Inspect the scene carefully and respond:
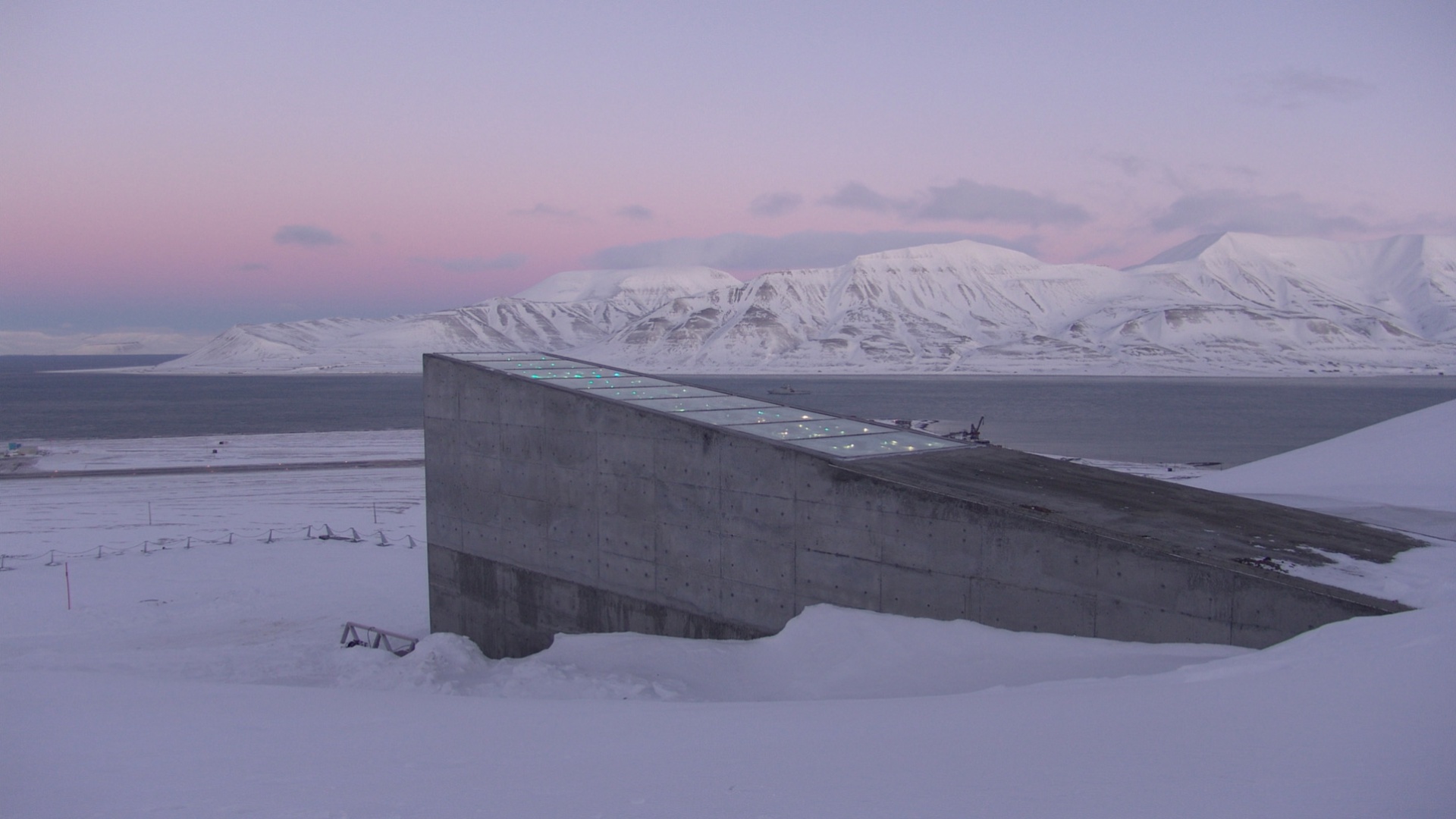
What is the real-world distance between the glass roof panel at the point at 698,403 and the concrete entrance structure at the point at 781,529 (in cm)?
10

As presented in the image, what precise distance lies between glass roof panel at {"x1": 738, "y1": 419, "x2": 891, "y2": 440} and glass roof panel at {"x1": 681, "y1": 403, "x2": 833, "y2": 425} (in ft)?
1.13

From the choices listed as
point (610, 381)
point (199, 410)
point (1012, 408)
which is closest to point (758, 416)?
→ point (610, 381)

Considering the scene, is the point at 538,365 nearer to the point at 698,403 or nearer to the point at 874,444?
the point at 698,403

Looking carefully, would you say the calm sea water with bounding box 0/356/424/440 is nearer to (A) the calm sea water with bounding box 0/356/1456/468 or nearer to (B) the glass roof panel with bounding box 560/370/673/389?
(A) the calm sea water with bounding box 0/356/1456/468

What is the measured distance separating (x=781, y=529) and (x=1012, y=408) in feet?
350

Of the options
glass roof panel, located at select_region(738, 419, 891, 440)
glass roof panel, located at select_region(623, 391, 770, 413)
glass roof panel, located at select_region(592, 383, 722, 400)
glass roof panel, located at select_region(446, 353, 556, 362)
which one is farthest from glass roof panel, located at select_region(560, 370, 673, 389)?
glass roof panel, located at select_region(738, 419, 891, 440)

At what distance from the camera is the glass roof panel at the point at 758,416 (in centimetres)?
1911

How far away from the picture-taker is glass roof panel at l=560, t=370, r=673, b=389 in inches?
853

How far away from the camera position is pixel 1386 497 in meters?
22.6

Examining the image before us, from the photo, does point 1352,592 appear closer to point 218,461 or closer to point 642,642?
point 642,642

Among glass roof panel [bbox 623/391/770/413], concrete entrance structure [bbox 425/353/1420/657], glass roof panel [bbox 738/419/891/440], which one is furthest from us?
glass roof panel [bbox 623/391/770/413]

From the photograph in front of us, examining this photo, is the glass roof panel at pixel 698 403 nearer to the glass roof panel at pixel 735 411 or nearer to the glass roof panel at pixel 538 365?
the glass roof panel at pixel 735 411

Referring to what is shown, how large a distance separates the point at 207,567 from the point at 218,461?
1420 inches

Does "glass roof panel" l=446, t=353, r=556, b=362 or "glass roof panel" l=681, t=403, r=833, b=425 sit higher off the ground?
"glass roof panel" l=446, t=353, r=556, b=362
